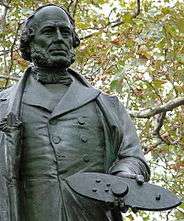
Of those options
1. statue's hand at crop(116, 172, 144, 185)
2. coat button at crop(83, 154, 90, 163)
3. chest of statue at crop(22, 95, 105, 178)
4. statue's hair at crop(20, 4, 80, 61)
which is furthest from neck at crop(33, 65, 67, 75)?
statue's hand at crop(116, 172, 144, 185)

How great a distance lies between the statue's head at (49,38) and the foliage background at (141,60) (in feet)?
14.0

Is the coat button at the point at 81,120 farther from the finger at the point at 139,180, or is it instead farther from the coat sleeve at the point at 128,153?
the finger at the point at 139,180

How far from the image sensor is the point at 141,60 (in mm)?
9297

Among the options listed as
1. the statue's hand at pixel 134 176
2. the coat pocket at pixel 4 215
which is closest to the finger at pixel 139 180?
the statue's hand at pixel 134 176

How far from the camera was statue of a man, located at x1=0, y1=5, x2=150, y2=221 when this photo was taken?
4102 millimetres

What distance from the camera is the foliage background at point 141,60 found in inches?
357

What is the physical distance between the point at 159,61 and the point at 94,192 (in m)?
5.80

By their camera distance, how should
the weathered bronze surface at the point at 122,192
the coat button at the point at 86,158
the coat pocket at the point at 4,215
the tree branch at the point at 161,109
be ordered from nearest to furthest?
the weathered bronze surface at the point at 122,192 < the coat pocket at the point at 4,215 < the coat button at the point at 86,158 < the tree branch at the point at 161,109

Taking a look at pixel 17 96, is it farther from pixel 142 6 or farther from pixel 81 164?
pixel 142 6

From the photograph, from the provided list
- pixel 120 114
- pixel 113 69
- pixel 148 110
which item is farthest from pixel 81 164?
pixel 113 69

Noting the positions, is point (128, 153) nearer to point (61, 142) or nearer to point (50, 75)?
point (61, 142)

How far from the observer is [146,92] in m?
9.48

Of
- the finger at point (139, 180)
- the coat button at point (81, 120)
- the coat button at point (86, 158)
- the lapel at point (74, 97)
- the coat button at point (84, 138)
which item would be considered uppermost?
the lapel at point (74, 97)

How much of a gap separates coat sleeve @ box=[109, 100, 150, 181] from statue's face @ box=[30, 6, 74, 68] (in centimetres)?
42
